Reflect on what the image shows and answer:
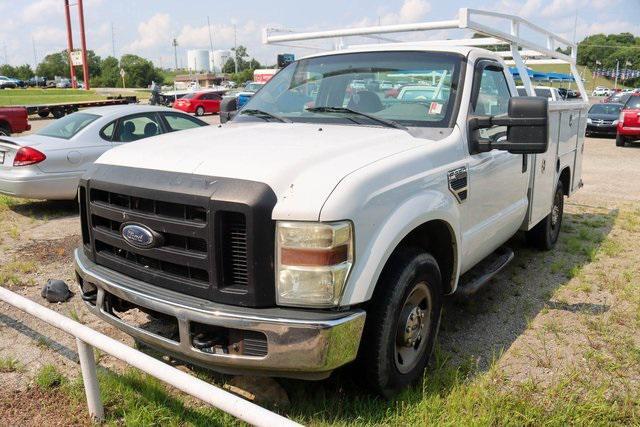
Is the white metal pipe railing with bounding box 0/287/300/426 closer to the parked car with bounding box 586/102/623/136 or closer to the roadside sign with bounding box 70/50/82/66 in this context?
the parked car with bounding box 586/102/623/136

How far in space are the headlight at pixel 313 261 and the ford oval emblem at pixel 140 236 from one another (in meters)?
0.69

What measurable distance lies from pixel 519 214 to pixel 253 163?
2.82m

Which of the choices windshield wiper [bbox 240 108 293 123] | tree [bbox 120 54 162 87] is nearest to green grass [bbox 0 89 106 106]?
windshield wiper [bbox 240 108 293 123]

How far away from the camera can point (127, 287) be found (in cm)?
299

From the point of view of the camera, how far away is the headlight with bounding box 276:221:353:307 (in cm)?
255

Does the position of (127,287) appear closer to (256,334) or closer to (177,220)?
(177,220)

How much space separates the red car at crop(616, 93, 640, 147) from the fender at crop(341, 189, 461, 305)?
16.1 meters

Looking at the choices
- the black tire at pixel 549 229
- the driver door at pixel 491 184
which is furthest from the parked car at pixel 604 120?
the driver door at pixel 491 184

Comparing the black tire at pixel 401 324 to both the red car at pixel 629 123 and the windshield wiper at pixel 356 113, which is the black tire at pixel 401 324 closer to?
the windshield wiper at pixel 356 113

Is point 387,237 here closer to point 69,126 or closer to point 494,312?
point 494,312

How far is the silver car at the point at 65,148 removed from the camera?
7.64m

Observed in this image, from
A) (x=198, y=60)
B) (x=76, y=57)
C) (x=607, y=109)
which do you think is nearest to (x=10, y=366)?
(x=607, y=109)

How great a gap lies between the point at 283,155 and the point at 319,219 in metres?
0.51

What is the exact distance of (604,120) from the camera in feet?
66.4
